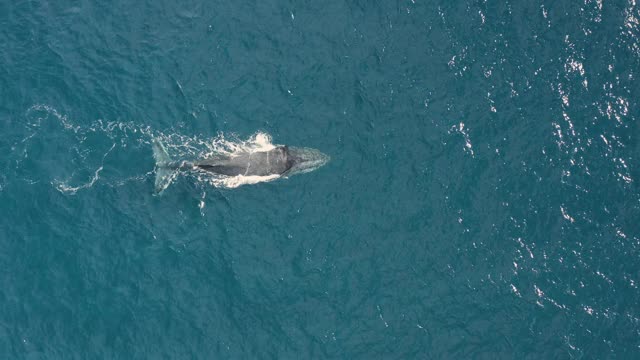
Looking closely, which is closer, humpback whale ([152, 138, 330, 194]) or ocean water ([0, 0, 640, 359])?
ocean water ([0, 0, 640, 359])

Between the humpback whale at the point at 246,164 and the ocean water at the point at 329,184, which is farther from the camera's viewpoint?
the humpback whale at the point at 246,164

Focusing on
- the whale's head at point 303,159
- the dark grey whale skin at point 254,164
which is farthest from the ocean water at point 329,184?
the dark grey whale skin at point 254,164

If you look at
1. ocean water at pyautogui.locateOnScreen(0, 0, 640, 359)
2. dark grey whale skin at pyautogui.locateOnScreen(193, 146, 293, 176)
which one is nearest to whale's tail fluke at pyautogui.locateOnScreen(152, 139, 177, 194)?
ocean water at pyautogui.locateOnScreen(0, 0, 640, 359)

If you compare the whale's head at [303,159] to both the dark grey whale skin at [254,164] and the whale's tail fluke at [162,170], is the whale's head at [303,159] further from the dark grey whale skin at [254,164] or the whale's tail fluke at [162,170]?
the whale's tail fluke at [162,170]

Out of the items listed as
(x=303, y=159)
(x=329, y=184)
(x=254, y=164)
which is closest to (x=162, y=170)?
(x=254, y=164)

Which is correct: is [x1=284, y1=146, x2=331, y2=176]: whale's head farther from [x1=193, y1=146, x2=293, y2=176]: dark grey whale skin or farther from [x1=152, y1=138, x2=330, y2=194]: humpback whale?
[x1=193, y1=146, x2=293, y2=176]: dark grey whale skin

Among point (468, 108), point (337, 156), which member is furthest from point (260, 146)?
point (468, 108)
